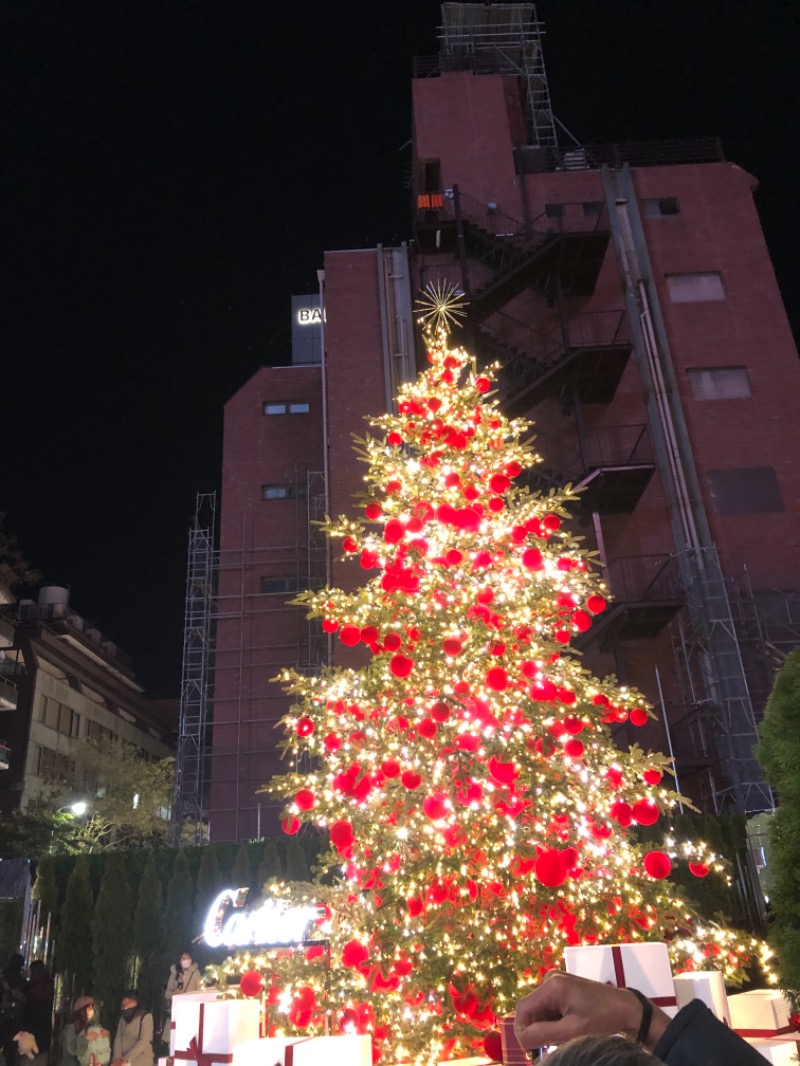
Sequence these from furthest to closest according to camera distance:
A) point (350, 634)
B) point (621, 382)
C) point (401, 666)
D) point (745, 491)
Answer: point (621, 382) → point (745, 491) → point (350, 634) → point (401, 666)

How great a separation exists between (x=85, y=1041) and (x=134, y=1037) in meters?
0.83

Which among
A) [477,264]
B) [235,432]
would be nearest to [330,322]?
[477,264]

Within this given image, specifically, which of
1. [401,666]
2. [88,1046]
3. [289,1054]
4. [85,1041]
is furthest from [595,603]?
[85,1041]

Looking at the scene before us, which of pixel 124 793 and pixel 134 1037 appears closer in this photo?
pixel 134 1037

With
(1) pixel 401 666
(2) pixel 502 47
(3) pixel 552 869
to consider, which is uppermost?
(2) pixel 502 47

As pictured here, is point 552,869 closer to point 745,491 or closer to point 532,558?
point 532,558

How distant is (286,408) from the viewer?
1166 inches

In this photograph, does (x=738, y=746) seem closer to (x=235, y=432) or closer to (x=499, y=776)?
(x=499, y=776)

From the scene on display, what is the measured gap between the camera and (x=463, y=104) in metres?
25.2

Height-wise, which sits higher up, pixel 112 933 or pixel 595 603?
pixel 595 603

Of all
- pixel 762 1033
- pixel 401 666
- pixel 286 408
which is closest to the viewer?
pixel 762 1033

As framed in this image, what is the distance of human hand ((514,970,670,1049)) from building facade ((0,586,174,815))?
42108 millimetres

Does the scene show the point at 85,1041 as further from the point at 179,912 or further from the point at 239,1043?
the point at 239,1043

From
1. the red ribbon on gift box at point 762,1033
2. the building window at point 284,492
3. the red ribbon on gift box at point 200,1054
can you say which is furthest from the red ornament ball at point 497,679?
the building window at point 284,492
